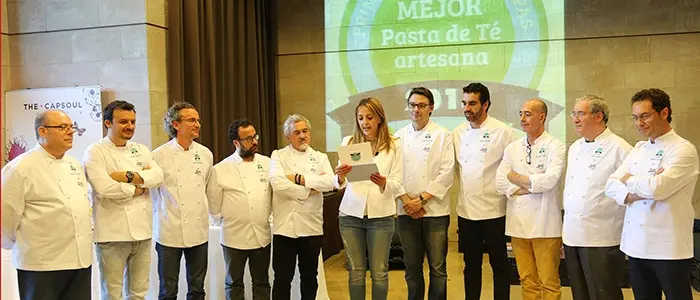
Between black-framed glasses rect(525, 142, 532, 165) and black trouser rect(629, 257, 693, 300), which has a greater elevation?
black-framed glasses rect(525, 142, 532, 165)

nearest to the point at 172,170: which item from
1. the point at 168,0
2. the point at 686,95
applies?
the point at 168,0

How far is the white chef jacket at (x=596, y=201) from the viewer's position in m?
3.02

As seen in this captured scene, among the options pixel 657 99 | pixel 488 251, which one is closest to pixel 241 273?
pixel 488 251

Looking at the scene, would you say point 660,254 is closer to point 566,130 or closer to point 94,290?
point 94,290

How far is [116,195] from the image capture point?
2.97m

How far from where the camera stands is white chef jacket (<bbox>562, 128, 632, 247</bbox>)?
302 centimetres

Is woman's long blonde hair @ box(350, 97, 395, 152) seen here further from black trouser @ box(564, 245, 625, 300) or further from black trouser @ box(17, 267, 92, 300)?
black trouser @ box(17, 267, 92, 300)

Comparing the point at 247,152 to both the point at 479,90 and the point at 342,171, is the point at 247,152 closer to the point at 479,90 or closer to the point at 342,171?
the point at 342,171

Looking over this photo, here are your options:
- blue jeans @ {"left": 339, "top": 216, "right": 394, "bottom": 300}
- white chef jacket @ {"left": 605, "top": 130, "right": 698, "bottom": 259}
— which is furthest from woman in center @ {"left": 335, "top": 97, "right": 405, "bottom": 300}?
white chef jacket @ {"left": 605, "top": 130, "right": 698, "bottom": 259}

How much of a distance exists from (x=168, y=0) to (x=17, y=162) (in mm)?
2889

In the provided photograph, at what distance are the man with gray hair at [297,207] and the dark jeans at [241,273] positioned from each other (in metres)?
0.07

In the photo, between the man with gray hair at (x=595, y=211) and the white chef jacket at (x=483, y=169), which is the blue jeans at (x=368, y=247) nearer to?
the white chef jacket at (x=483, y=169)

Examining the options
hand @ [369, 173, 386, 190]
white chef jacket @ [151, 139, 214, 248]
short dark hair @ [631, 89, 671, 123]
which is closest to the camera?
short dark hair @ [631, 89, 671, 123]

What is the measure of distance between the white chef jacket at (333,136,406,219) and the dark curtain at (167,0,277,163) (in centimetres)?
252
